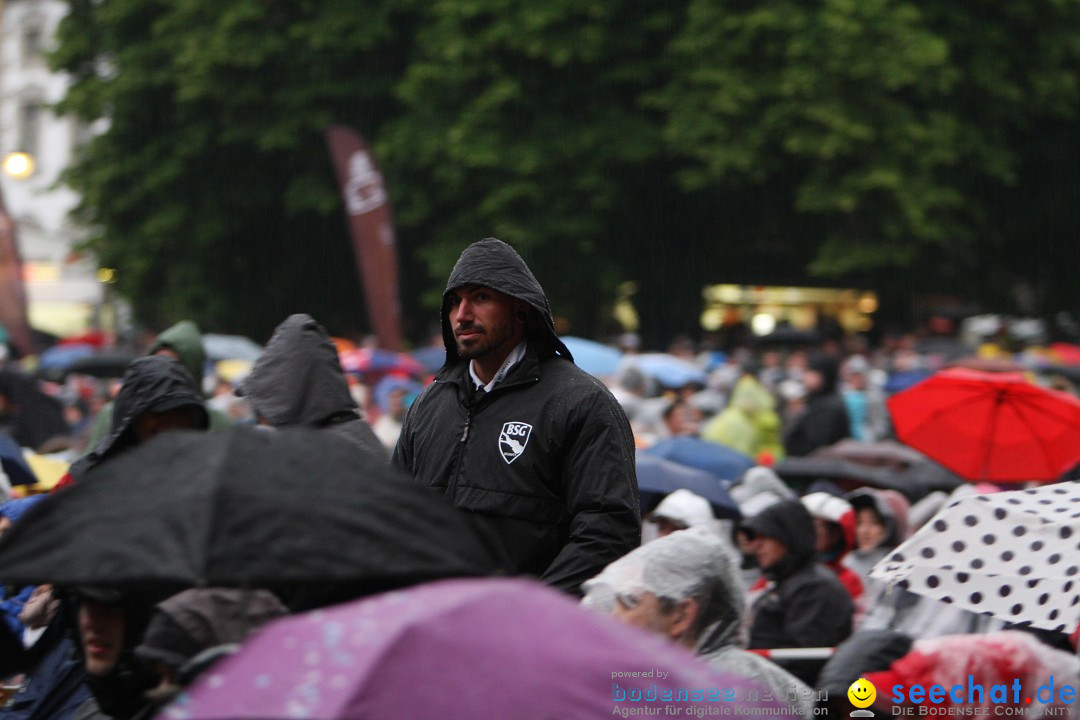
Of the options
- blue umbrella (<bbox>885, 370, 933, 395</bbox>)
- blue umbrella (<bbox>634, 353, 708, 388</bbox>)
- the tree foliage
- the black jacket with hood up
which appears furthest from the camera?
the tree foliage

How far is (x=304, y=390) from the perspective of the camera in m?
5.05

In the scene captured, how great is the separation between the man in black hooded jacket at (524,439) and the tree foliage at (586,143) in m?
16.8

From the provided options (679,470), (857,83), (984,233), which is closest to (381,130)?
(857,83)

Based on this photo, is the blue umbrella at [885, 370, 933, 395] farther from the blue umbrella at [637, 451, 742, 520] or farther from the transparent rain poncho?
the transparent rain poncho

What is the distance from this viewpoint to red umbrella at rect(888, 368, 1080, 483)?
8266 mm

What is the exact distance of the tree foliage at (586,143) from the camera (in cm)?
2133

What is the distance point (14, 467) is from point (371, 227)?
12.4 m

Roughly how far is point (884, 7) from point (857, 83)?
3.46ft

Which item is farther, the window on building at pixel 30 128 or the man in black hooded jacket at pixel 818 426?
the window on building at pixel 30 128

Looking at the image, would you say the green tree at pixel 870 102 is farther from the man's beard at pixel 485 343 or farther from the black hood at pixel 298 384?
the man's beard at pixel 485 343

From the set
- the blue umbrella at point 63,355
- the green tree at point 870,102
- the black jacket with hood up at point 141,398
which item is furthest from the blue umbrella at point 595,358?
the black jacket with hood up at point 141,398

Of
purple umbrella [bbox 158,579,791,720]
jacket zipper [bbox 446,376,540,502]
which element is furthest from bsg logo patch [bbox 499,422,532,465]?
purple umbrella [bbox 158,579,791,720]

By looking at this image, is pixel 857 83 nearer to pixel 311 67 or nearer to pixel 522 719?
pixel 311 67

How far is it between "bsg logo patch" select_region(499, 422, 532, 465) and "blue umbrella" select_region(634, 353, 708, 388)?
11405mm
